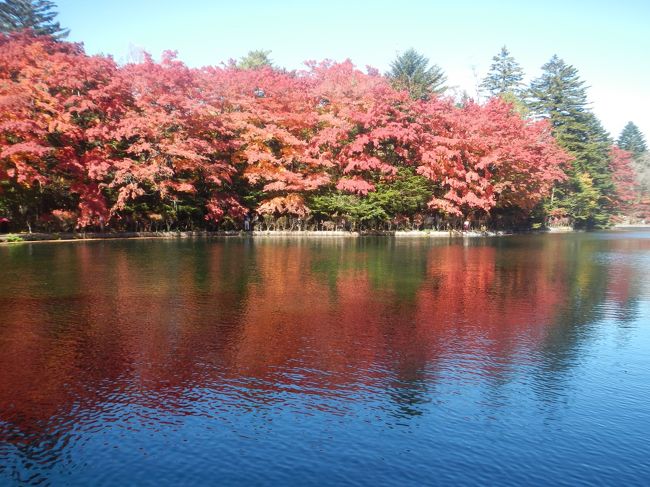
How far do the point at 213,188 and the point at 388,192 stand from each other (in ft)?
39.4

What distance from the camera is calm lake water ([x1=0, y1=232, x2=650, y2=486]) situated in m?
5.41

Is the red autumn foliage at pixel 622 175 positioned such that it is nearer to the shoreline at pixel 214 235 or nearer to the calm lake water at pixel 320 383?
the shoreline at pixel 214 235

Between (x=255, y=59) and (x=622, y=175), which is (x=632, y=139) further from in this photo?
(x=255, y=59)

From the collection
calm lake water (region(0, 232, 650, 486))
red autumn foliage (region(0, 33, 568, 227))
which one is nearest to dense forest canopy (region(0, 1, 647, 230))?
red autumn foliage (region(0, 33, 568, 227))

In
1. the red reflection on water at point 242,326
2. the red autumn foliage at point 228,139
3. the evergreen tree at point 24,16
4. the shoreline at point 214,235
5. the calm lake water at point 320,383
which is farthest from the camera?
the evergreen tree at point 24,16

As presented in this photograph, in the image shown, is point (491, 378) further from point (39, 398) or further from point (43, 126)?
point (43, 126)

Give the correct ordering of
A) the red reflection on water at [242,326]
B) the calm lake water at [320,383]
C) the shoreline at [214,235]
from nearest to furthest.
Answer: the calm lake water at [320,383], the red reflection on water at [242,326], the shoreline at [214,235]

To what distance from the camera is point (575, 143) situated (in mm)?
56938

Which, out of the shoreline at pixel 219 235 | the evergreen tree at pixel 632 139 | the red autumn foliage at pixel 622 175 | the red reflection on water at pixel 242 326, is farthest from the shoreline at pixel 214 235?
the evergreen tree at pixel 632 139

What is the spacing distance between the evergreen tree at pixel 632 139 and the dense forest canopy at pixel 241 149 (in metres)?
49.7

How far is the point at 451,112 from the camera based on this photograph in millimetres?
40594

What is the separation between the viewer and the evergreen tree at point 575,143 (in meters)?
55.5

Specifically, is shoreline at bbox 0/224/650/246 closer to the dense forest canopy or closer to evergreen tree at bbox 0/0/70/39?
the dense forest canopy

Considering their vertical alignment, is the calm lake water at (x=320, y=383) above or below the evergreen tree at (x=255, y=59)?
below
